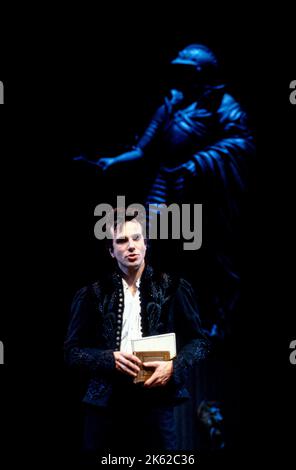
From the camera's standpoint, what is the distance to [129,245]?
194 centimetres

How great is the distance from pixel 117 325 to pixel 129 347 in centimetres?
9

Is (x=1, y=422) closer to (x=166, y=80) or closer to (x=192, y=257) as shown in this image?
(x=192, y=257)

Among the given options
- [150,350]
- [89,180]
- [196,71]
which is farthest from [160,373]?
[196,71]

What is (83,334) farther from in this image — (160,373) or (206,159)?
(206,159)

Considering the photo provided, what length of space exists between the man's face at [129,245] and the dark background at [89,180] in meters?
0.54

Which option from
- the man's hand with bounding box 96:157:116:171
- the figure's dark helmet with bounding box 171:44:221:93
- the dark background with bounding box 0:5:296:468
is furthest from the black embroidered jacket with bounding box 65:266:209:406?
the figure's dark helmet with bounding box 171:44:221:93

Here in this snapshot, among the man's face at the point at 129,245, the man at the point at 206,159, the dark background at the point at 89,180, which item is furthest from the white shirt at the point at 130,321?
the man at the point at 206,159

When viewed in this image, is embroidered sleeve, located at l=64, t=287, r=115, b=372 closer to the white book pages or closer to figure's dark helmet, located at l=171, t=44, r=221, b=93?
the white book pages

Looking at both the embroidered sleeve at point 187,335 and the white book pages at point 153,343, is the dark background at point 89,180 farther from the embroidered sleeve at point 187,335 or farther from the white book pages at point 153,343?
the white book pages at point 153,343

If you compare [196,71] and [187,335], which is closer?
[187,335]

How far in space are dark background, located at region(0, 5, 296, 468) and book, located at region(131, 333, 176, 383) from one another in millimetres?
751

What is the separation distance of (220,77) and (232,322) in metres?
1.25

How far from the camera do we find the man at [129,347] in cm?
181
